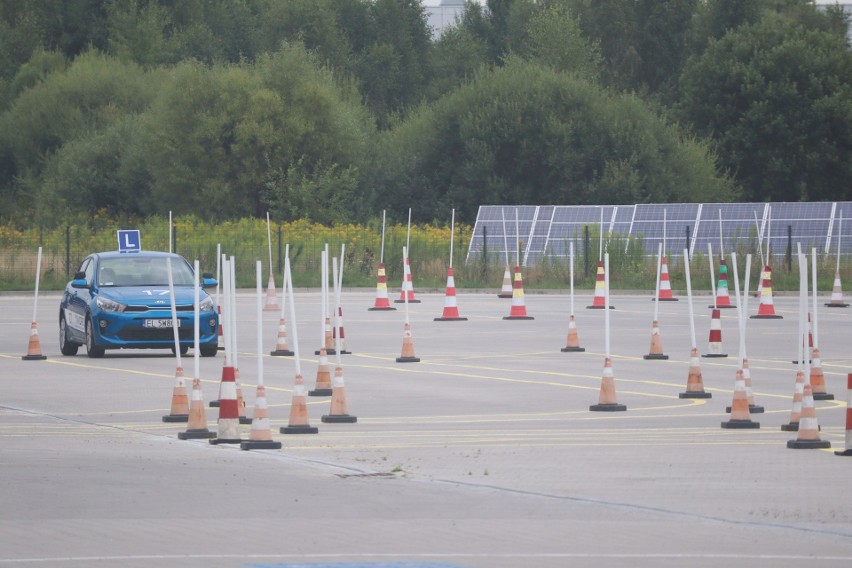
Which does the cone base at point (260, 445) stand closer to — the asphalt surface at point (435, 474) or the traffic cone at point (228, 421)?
the asphalt surface at point (435, 474)

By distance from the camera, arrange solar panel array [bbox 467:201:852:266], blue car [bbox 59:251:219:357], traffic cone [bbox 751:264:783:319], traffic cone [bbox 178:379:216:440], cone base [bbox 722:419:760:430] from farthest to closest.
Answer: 1. solar panel array [bbox 467:201:852:266]
2. traffic cone [bbox 751:264:783:319]
3. blue car [bbox 59:251:219:357]
4. cone base [bbox 722:419:760:430]
5. traffic cone [bbox 178:379:216:440]

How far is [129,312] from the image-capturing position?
79.7ft

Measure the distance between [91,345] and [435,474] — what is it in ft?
42.5

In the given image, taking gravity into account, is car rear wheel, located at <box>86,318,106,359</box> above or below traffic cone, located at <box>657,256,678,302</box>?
below

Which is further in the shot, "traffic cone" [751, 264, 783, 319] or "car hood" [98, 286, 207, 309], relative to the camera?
"traffic cone" [751, 264, 783, 319]

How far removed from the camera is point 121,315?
2423 centimetres

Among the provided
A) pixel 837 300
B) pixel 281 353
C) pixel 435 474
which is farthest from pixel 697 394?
pixel 837 300

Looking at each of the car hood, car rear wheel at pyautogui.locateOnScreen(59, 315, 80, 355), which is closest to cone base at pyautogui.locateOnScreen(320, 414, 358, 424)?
Answer: the car hood

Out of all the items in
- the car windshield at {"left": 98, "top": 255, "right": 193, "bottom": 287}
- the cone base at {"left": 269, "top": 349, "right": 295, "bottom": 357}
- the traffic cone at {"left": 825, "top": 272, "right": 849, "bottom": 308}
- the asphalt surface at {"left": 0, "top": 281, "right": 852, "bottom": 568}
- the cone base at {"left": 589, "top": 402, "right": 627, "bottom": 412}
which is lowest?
the asphalt surface at {"left": 0, "top": 281, "right": 852, "bottom": 568}

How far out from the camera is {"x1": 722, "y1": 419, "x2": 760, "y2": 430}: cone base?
50.4ft

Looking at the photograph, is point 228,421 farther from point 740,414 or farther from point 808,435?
point 808,435

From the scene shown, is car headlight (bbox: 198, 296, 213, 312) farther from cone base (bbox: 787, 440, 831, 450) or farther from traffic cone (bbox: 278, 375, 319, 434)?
cone base (bbox: 787, 440, 831, 450)

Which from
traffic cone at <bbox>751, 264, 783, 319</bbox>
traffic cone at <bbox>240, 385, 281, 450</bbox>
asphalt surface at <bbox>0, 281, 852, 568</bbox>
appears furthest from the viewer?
traffic cone at <bbox>751, 264, 783, 319</bbox>

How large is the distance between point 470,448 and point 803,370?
9.45ft
